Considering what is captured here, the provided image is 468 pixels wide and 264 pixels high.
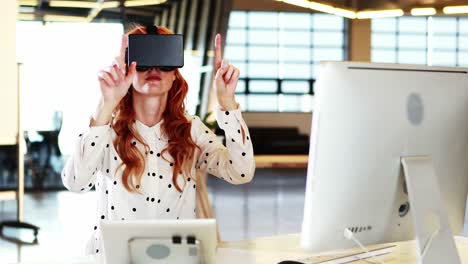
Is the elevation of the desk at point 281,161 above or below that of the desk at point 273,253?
below

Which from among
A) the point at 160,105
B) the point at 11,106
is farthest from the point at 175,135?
the point at 11,106

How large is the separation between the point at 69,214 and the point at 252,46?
9.83m

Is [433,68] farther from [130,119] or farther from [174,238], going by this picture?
[130,119]

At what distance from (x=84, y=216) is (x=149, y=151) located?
6157 mm

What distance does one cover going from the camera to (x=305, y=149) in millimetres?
16938

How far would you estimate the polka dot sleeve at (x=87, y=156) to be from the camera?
2262 millimetres

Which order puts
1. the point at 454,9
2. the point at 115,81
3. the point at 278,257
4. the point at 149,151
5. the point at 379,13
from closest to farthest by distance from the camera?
1. the point at 115,81
2. the point at 278,257
3. the point at 149,151
4. the point at 454,9
5. the point at 379,13

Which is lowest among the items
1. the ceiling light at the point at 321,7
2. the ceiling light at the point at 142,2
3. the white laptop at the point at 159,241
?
the white laptop at the point at 159,241

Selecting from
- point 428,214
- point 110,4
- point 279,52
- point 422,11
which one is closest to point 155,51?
point 428,214

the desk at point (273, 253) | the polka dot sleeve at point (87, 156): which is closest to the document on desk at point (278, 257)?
the desk at point (273, 253)

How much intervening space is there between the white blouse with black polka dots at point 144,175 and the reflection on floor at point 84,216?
3.07 metres

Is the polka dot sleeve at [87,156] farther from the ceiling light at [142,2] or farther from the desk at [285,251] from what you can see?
the ceiling light at [142,2]

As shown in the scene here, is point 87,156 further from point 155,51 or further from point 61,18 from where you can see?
point 61,18

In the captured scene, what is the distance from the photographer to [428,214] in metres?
1.88
